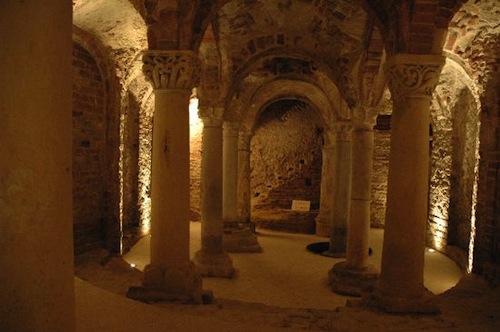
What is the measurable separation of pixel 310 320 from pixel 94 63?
18.3 ft

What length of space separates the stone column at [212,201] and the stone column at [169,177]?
9.25 feet

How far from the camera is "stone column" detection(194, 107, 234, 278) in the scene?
7.43 metres

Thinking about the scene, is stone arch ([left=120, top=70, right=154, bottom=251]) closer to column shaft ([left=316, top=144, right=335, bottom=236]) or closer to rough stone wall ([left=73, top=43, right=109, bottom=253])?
rough stone wall ([left=73, top=43, right=109, bottom=253])

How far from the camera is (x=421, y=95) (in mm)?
4359

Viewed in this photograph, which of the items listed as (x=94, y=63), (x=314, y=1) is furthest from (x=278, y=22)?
(x=94, y=63)

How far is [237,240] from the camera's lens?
31.9 ft

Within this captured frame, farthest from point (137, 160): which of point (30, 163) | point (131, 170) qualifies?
point (30, 163)

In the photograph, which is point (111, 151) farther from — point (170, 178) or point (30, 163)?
point (30, 163)

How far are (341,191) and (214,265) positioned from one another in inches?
134

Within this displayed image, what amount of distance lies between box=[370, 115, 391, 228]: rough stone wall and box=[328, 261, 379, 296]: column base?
20.6ft

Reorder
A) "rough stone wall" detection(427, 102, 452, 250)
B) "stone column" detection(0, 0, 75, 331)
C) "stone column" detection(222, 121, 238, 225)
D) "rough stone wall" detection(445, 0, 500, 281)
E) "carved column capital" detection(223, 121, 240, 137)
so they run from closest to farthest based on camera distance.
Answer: "stone column" detection(0, 0, 75, 331) < "rough stone wall" detection(445, 0, 500, 281) < "stone column" detection(222, 121, 238, 225) < "rough stone wall" detection(427, 102, 452, 250) < "carved column capital" detection(223, 121, 240, 137)

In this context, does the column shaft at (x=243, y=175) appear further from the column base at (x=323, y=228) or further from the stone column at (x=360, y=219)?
the stone column at (x=360, y=219)

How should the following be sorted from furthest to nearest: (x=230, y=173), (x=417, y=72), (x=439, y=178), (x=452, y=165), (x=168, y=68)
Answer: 1. (x=439, y=178)
2. (x=452, y=165)
3. (x=230, y=173)
4. (x=168, y=68)
5. (x=417, y=72)

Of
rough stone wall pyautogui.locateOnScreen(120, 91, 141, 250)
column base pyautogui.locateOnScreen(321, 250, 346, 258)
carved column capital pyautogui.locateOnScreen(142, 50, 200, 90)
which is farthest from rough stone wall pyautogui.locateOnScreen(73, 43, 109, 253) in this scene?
column base pyautogui.locateOnScreen(321, 250, 346, 258)
